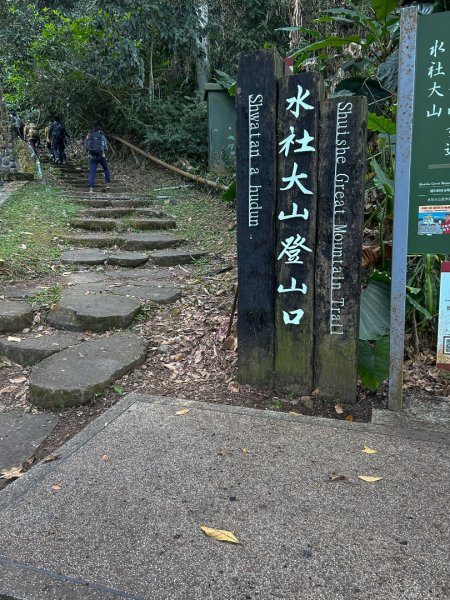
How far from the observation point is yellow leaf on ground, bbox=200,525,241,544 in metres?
1.75

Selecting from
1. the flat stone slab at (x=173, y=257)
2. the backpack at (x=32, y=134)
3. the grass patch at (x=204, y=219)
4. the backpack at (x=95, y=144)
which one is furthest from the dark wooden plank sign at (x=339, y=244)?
the backpack at (x=32, y=134)

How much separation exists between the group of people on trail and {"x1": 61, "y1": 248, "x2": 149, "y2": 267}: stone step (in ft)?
16.2

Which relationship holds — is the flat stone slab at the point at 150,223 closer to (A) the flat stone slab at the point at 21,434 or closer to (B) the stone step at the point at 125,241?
(B) the stone step at the point at 125,241

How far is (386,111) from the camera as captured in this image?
4.18 metres

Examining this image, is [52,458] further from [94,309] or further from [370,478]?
[94,309]

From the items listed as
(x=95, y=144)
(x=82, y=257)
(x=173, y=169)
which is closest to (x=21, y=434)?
(x=82, y=257)

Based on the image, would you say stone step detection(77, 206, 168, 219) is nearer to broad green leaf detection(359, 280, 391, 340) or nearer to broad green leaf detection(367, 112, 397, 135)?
broad green leaf detection(367, 112, 397, 135)

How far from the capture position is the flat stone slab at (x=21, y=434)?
2.63 metres

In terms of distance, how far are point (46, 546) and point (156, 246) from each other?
488 centimetres

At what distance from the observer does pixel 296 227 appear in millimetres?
2801

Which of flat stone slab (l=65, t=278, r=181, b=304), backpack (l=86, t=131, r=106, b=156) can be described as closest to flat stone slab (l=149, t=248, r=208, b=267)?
flat stone slab (l=65, t=278, r=181, b=304)

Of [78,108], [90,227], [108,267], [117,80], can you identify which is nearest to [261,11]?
[117,80]

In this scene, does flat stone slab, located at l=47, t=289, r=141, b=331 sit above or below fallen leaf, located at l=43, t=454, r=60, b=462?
above

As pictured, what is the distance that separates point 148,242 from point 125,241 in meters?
0.30
